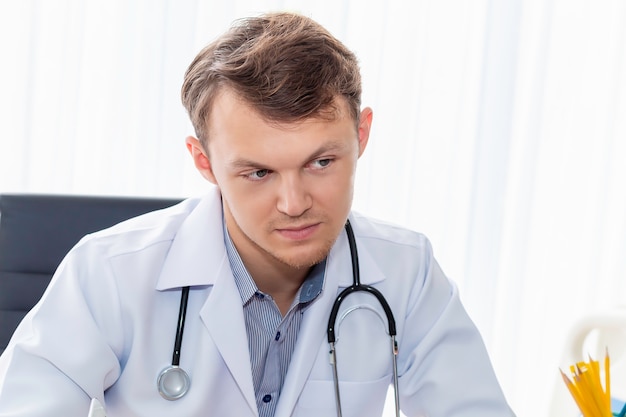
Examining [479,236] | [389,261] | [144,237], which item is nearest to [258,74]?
[144,237]

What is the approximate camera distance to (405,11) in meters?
2.46

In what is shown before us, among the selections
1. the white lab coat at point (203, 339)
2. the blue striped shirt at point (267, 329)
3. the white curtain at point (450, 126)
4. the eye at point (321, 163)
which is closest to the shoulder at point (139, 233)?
the white lab coat at point (203, 339)

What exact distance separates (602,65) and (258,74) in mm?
1671

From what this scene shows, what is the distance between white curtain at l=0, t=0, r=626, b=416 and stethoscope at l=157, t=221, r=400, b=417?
1.04 metres

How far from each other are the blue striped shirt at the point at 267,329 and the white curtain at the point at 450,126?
3.31ft

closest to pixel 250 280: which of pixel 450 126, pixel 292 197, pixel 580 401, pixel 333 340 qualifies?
pixel 333 340

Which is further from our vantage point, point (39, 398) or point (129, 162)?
point (129, 162)

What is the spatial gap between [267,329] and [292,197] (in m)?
0.34

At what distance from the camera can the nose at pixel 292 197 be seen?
121 centimetres

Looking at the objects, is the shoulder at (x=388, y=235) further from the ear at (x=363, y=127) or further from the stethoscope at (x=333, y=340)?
the ear at (x=363, y=127)

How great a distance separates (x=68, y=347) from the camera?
4.07 ft

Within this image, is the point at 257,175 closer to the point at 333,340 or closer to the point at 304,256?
the point at 304,256

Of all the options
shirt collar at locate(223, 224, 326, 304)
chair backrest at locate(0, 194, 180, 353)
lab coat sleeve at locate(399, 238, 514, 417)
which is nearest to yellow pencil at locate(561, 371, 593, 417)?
lab coat sleeve at locate(399, 238, 514, 417)

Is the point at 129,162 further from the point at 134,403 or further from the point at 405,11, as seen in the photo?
the point at 134,403
